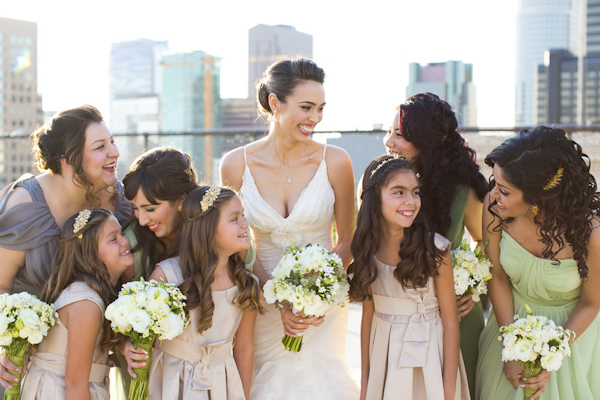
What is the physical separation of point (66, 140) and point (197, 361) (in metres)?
1.66

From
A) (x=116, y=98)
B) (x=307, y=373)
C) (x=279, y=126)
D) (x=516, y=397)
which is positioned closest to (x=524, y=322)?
Answer: (x=516, y=397)

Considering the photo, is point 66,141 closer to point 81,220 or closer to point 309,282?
point 81,220

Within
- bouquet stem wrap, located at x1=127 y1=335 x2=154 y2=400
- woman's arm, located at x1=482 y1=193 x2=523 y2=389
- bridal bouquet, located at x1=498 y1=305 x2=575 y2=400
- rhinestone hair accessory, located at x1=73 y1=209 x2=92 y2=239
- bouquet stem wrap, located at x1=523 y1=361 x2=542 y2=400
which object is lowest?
bouquet stem wrap, located at x1=127 y1=335 x2=154 y2=400

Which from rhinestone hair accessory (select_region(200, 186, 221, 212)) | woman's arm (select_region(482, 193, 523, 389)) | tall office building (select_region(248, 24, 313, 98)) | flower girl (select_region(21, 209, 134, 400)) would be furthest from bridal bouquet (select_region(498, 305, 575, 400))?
tall office building (select_region(248, 24, 313, 98))

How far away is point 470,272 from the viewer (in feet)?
12.3

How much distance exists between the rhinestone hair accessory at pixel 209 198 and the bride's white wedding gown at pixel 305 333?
63cm

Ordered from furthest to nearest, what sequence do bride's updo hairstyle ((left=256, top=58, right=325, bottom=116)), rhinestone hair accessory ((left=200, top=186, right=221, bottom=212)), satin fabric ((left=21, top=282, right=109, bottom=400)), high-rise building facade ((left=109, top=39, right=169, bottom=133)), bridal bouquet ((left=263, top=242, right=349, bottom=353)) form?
1. high-rise building facade ((left=109, top=39, right=169, bottom=133))
2. bride's updo hairstyle ((left=256, top=58, right=325, bottom=116))
3. rhinestone hair accessory ((left=200, top=186, right=221, bottom=212))
4. satin fabric ((left=21, top=282, right=109, bottom=400))
5. bridal bouquet ((left=263, top=242, right=349, bottom=353))

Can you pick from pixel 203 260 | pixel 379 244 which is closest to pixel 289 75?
pixel 379 244

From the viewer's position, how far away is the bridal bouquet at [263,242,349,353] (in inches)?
136

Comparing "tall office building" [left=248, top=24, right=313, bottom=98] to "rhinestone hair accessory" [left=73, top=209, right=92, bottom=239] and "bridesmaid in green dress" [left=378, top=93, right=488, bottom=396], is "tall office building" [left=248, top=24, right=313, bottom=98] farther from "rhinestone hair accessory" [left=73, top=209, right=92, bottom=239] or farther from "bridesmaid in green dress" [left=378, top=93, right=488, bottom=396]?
"rhinestone hair accessory" [left=73, top=209, right=92, bottom=239]

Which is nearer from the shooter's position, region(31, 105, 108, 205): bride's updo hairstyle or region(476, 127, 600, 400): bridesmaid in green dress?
region(476, 127, 600, 400): bridesmaid in green dress

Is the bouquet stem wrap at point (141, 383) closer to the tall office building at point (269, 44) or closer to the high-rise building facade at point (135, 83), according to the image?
the tall office building at point (269, 44)

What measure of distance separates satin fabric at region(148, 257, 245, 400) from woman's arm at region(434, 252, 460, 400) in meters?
1.25

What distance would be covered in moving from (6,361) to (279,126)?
2350 millimetres
